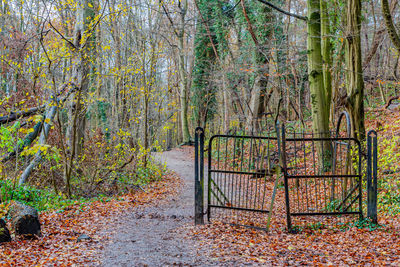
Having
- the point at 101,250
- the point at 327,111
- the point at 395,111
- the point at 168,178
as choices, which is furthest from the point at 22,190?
the point at 395,111

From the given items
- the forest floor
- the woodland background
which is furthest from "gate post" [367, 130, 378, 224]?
the woodland background

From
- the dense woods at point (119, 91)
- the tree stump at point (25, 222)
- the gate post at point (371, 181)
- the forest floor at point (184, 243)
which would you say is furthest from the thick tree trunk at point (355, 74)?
the tree stump at point (25, 222)

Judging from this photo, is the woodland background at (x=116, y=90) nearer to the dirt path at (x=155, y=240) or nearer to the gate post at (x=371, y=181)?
the gate post at (x=371, y=181)

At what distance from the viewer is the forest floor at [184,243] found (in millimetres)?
4488

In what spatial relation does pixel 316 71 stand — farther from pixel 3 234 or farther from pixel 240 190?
pixel 3 234

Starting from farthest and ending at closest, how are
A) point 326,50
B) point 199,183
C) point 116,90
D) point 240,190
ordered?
point 116,90
point 326,50
point 240,190
point 199,183

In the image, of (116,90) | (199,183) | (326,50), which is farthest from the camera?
(116,90)

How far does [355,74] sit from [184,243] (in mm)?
5895

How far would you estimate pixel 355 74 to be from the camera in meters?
7.91

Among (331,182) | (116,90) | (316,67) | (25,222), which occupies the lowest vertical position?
(25,222)

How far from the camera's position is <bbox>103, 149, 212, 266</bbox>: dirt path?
450cm

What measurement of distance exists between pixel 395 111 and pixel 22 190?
16487 millimetres

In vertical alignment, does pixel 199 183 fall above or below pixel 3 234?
above

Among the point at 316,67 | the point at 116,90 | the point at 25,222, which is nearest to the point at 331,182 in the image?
the point at 316,67
